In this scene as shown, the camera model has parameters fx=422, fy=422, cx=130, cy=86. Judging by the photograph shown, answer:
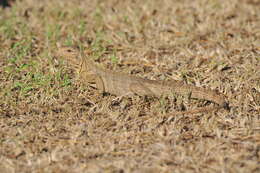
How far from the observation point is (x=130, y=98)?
5398 millimetres

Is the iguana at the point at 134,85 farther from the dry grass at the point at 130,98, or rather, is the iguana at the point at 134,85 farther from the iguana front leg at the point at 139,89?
the dry grass at the point at 130,98

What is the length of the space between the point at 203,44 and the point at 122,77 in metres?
1.92

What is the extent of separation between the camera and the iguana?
5.04m

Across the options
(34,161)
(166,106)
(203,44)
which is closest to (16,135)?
(34,161)

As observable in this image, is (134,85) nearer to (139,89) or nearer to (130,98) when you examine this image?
(139,89)

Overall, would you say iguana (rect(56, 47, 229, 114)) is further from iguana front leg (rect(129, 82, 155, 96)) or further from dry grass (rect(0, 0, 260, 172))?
dry grass (rect(0, 0, 260, 172))

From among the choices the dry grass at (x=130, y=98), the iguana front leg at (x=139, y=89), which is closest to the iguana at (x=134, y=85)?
Result: the iguana front leg at (x=139, y=89)

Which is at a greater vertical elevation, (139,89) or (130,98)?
(139,89)

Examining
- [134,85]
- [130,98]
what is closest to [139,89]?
[134,85]

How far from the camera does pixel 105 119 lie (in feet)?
15.9

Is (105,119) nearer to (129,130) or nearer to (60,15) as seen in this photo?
(129,130)

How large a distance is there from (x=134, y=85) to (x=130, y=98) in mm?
197

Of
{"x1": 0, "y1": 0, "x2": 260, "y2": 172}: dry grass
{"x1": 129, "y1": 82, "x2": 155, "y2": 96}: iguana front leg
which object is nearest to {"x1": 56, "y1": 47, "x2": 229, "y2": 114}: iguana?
{"x1": 129, "y1": 82, "x2": 155, "y2": 96}: iguana front leg

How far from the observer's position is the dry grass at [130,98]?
420cm
